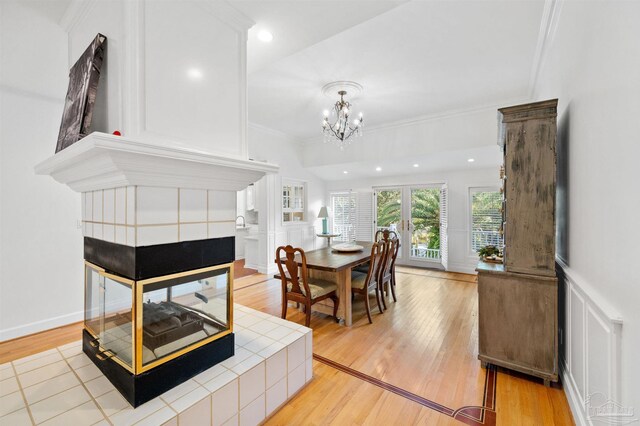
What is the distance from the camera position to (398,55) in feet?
9.04

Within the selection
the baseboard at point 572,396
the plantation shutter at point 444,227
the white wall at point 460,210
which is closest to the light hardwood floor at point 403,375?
the baseboard at point 572,396

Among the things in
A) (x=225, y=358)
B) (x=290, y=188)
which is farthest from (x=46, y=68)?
(x=290, y=188)

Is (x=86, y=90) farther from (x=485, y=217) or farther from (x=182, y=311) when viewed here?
(x=485, y=217)

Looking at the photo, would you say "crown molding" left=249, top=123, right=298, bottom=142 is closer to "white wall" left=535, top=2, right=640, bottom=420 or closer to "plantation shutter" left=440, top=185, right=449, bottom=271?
"plantation shutter" left=440, top=185, right=449, bottom=271

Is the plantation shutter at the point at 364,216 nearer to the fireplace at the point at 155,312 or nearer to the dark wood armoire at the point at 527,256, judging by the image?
the dark wood armoire at the point at 527,256

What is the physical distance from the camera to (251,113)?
4449 millimetres

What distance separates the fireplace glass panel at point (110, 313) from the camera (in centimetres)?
138

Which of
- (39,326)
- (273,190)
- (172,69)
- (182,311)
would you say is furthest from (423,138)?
(39,326)

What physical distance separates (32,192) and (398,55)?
13.2ft

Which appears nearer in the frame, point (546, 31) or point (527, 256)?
point (527, 256)

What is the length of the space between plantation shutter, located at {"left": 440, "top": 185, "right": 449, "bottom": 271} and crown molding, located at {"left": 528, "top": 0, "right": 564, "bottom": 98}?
258cm

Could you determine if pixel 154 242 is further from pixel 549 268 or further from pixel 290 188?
pixel 290 188

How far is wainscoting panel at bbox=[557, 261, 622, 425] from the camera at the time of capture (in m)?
1.13

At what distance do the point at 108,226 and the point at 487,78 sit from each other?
4.02 meters
